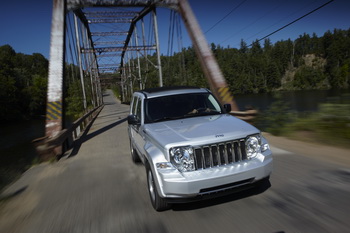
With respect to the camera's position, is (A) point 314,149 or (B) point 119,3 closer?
(A) point 314,149

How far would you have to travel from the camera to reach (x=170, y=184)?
141 inches

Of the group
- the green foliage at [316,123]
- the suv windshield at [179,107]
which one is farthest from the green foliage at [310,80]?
the suv windshield at [179,107]

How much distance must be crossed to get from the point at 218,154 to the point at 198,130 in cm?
52

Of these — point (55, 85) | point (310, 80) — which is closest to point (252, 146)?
point (55, 85)

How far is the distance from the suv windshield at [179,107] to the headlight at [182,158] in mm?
1447

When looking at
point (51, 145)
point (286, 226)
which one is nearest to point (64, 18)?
point (51, 145)

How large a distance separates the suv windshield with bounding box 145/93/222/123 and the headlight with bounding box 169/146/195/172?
57.0 inches

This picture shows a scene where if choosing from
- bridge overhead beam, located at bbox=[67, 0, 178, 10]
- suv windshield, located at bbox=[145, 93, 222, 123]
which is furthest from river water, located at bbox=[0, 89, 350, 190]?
bridge overhead beam, located at bbox=[67, 0, 178, 10]

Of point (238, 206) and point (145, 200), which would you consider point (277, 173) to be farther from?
point (145, 200)

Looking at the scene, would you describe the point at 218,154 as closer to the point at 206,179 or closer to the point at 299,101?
the point at 206,179

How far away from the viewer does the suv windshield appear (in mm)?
5191

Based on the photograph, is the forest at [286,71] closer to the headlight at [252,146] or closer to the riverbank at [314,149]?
the riverbank at [314,149]

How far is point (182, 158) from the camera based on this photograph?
12.1ft

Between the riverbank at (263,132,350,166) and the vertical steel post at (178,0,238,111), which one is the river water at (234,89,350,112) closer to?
the vertical steel post at (178,0,238,111)
